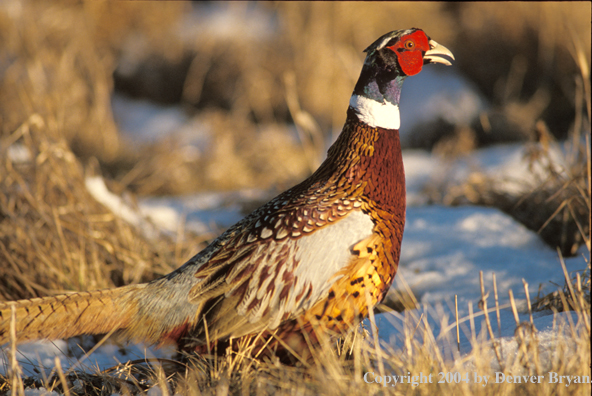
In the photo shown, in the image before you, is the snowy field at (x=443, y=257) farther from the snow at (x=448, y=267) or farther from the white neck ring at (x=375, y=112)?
the white neck ring at (x=375, y=112)

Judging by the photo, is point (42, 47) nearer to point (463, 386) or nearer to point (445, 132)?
point (445, 132)

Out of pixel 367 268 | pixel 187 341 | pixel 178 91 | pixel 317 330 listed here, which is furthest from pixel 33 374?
pixel 178 91

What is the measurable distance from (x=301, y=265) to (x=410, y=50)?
0.90 m

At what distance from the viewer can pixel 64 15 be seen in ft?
22.0

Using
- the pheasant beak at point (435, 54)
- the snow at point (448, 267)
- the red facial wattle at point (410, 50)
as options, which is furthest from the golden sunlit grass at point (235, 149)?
the red facial wattle at point (410, 50)

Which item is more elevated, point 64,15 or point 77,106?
point 64,15

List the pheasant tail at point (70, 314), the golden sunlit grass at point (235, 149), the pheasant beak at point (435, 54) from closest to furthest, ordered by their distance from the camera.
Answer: the golden sunlit grass at point (235, 149), the pheasant tail at point (70, 314), the pheasant beak at point (435, 54)

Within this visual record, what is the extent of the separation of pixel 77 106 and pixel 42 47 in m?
0.74

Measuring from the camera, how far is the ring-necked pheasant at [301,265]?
1.74 metres

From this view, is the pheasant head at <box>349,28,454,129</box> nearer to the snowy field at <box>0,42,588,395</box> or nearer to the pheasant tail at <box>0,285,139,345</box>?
the snowy field at <box>0,42,588,395</box>

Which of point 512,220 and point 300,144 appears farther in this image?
point 300,144

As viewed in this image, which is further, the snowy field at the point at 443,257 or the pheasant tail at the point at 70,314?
the snowy field at the point at 443,257

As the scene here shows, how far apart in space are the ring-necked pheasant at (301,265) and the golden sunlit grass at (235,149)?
138mm

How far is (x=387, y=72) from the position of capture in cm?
190
